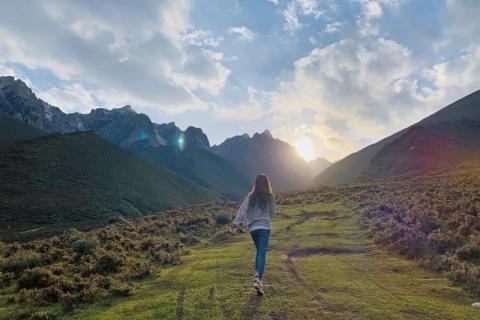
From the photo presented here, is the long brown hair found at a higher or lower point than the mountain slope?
lower

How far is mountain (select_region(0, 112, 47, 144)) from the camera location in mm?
135125

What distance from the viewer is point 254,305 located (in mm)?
9680

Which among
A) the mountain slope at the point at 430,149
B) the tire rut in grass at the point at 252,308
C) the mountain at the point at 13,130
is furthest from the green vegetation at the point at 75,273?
the mountain at the point at 13,130

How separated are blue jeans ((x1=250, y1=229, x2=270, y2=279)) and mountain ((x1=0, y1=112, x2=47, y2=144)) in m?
140

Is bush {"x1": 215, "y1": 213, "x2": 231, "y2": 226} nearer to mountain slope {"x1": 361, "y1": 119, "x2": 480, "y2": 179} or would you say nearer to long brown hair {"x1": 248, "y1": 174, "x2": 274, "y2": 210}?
long brown hair {"x1": 248, "y1": 174, "x2": 274, "y2": 210}

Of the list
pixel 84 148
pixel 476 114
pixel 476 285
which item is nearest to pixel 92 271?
pixel 476 285

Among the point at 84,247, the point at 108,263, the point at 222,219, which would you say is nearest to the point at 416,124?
the point at 222,219

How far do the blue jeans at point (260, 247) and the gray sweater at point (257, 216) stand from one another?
0.14 meters

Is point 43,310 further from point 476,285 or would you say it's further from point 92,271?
point 476,285

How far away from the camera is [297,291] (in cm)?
1092

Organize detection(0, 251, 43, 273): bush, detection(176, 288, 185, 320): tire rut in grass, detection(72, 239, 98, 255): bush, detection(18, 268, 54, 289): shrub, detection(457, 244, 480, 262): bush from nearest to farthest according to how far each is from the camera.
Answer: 1. detection(176, 288, 185, 320): tire rut in grass
2. detection(18, 268, 54, 289): shrub
3. detection(457, 244, 480, 262): bush
4. detection(0, 251, 43, 273): bush
5. detection(72, 239, 98, 255): bush

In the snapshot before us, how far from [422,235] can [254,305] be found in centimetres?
1016

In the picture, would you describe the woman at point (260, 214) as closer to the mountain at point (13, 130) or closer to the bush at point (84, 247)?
the bush at point (84, 247)

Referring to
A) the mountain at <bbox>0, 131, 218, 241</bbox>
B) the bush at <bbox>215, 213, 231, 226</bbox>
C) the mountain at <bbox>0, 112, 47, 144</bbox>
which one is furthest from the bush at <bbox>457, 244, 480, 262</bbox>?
the mountain at <bbox>0, 112, 47, 144</bbox>
